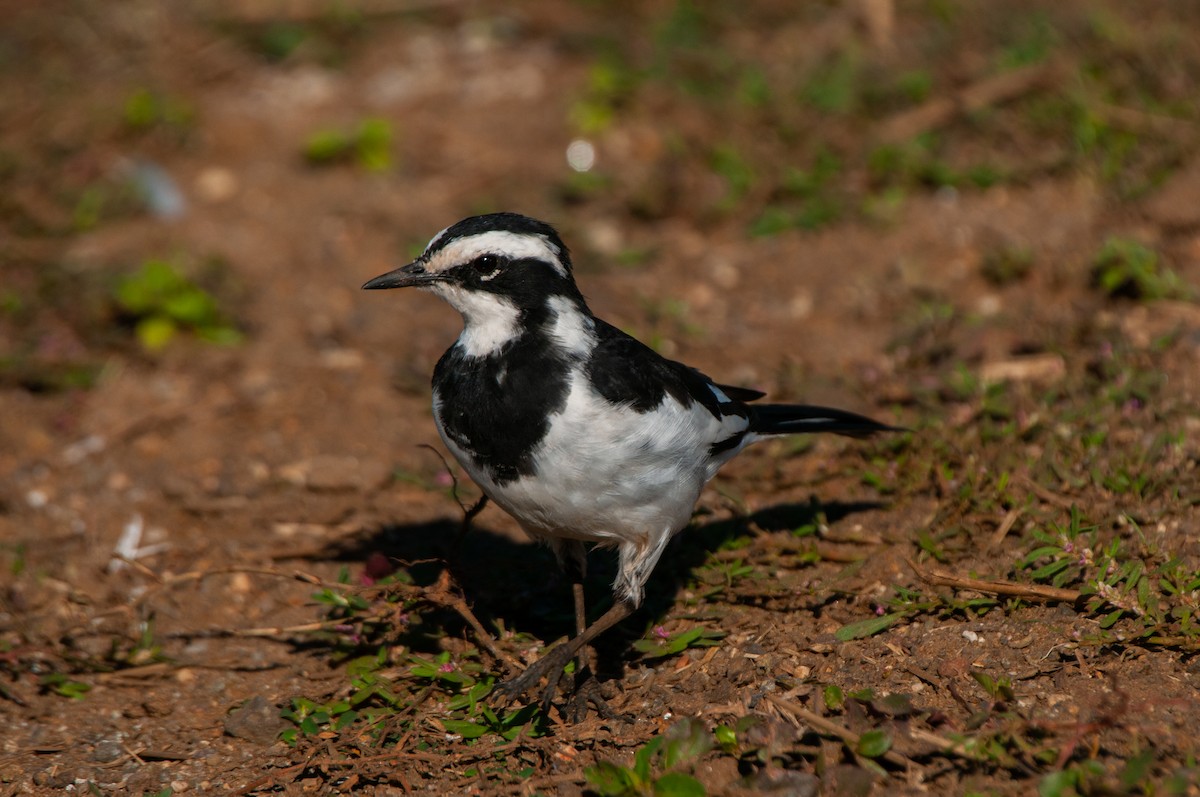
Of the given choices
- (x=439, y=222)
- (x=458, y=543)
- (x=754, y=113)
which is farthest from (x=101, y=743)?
(x=754, y=113)

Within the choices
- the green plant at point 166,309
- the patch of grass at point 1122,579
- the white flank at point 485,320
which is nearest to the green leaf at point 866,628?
the patch of grass at point 1122,579

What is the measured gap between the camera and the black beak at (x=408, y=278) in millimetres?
4367

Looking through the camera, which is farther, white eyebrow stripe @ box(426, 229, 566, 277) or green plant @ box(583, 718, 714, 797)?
white eyebrow stripe @ box(426, 229, 566, 277)

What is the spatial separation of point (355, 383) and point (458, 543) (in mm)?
2347

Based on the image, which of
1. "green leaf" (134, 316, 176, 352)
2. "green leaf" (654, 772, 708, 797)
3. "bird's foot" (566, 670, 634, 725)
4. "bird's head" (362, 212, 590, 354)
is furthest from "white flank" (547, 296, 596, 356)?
"green leaf" (134, 316, 176, 352)

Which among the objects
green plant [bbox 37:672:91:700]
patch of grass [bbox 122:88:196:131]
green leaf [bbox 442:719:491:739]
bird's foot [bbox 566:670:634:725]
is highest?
patch of grass [bbox 122:88:196:131]

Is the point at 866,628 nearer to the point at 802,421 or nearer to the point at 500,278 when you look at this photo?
the point at 802,421

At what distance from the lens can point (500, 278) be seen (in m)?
4.25

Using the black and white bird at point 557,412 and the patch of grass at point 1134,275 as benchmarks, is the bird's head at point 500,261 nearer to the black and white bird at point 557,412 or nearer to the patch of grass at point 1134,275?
the black and white bird at point 557,412

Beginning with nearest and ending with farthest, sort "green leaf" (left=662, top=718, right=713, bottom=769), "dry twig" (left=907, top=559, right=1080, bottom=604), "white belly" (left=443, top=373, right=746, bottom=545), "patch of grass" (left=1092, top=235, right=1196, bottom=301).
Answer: "green leaf" (left=662, top=718, right=713, bottom=769) < "white belly" (left=443, top=373, right=746, bottom=545) < "dry twig" (left=907, top=559, right=1080, bottom=604) < "patch of grass" (left=1092, top=235, right=1196, bottom=301)

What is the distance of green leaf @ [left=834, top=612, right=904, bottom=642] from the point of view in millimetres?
4301

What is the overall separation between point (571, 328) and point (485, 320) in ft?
0.99

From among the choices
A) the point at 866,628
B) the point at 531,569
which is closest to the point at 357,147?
the point at 531,569

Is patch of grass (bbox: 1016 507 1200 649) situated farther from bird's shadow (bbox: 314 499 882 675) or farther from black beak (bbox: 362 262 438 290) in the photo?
black beak (bbox: 362 262 438 290)
